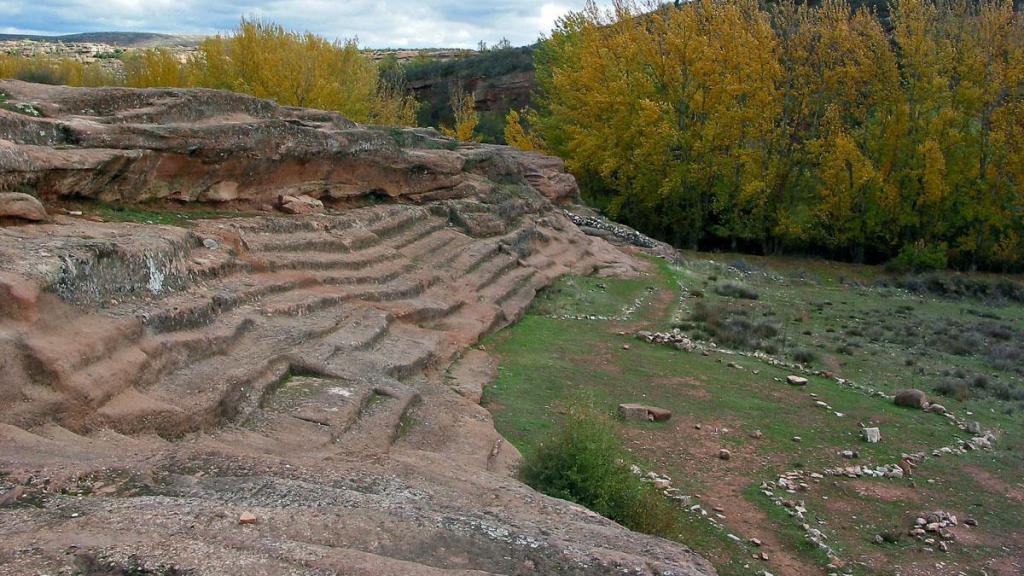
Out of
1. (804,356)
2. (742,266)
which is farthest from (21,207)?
(742,266)

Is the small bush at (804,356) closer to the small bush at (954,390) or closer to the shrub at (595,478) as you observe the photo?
the small bush at (954,390)

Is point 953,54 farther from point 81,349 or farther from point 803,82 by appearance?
point 81,349

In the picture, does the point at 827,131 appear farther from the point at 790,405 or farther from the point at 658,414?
the point at 658,414

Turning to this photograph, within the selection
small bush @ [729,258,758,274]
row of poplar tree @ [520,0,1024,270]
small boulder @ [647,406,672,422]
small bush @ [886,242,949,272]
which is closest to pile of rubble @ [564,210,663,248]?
small bush @ [729,258,758,274]

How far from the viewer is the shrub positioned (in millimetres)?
7496

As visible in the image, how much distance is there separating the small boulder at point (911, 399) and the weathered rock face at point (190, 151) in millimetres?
10449

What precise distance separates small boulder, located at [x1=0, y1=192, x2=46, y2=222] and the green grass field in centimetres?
555

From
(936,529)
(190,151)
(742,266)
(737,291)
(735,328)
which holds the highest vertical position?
(190,151)

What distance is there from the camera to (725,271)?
25.5 meters

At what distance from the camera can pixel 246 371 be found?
8.62 meters

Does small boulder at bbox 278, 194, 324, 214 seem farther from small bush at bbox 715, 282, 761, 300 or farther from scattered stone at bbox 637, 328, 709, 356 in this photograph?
small bush at bbox 715, 282, 761, 300

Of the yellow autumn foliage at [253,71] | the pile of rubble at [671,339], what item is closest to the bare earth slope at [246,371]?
the pile of rubble at [671,339]

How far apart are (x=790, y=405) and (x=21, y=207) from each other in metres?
9.85

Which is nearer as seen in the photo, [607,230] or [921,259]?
[607,230]
